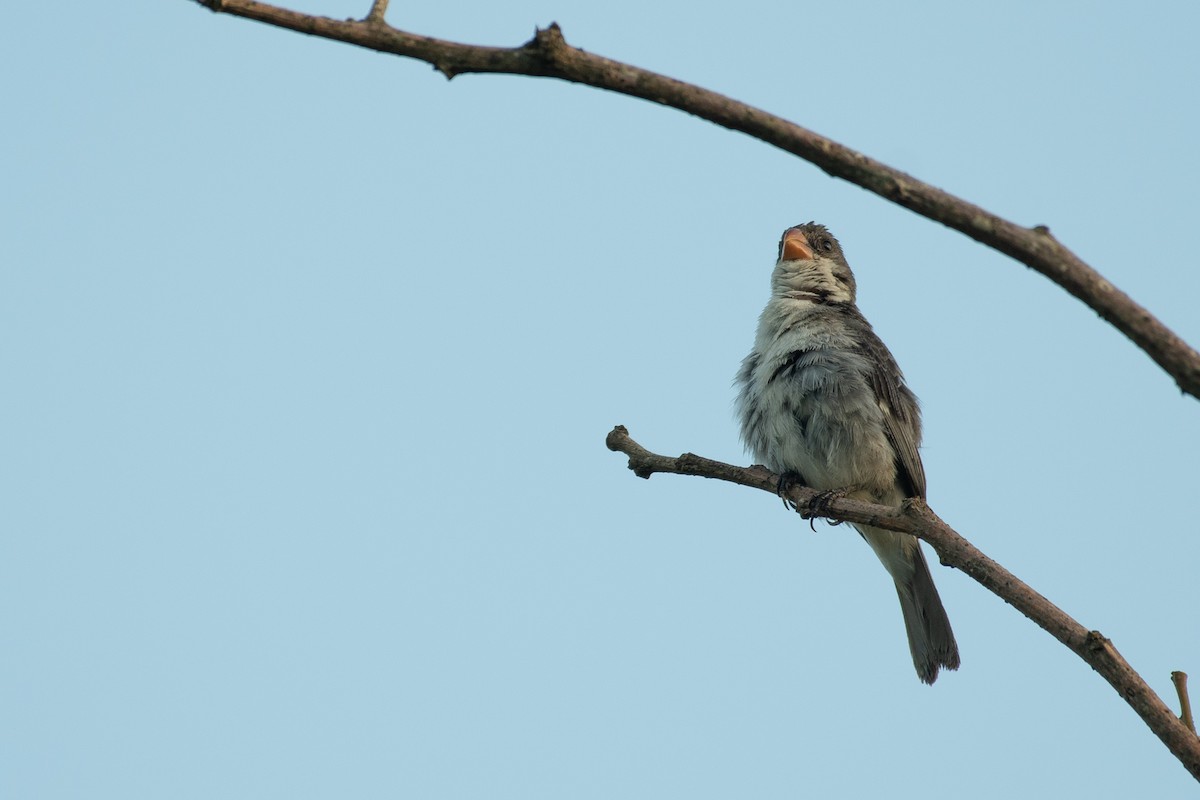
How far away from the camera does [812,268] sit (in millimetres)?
7324

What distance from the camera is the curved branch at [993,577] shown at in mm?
3232

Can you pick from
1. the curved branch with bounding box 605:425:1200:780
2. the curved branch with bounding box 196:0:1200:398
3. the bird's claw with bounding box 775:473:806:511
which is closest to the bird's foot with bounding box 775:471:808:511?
the bird's claw with bounding box 775:473:806:511

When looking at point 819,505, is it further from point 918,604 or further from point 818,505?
point 918,604

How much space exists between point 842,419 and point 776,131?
4.10 meters

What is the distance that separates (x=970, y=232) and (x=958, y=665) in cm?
493

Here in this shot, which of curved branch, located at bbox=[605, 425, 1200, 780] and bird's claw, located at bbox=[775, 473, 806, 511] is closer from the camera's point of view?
curved branch, located at bbox=[605, 425, 1200, 780]

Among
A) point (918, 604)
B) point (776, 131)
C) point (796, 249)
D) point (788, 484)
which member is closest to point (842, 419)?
point (788, 484)

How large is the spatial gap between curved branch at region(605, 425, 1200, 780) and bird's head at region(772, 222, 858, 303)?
201cm

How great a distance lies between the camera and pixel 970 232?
2.21 meters

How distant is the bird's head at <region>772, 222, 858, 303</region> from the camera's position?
7215mm

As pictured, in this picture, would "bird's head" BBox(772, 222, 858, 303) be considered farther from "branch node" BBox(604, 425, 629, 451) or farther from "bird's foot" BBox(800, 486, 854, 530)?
"branch node" BBox(604, 425, 629, 451)

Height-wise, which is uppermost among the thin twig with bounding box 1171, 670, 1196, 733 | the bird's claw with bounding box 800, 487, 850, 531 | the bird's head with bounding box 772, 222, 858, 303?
the bird's head with bounding box 772, 222, 858, 303

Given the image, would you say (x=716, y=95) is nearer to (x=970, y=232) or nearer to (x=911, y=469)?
(x=970, y=232)

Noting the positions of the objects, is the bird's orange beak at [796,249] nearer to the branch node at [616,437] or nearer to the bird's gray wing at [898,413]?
the bird's gray wing at [898,413]
